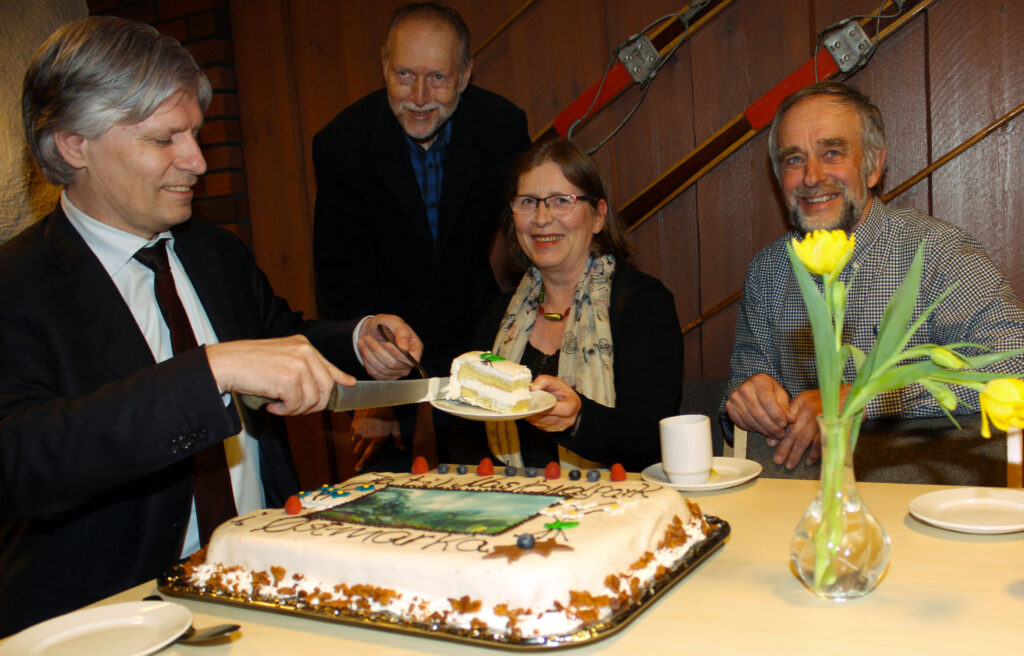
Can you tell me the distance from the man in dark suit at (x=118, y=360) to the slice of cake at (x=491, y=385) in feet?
1.27

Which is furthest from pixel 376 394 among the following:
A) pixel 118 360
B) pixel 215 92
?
pixel 215 92

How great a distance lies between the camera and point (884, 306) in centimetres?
227

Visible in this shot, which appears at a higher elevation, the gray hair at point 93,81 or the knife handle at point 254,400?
the gray hair at point 93,81

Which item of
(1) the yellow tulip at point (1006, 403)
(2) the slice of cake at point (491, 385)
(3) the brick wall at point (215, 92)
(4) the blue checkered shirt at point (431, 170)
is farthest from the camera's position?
(3) the brick wall at point (215, 92)

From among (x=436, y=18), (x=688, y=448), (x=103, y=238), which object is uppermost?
(x=436, y=18)

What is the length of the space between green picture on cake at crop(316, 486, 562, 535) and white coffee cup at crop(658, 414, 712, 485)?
341 millimetres

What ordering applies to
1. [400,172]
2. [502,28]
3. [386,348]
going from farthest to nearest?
[502,28]
[400,172]
[386,348]

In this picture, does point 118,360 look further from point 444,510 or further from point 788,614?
point 788,614

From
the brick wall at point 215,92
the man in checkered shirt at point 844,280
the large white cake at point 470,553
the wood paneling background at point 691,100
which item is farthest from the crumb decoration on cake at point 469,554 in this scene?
the brick wall at point 215,92

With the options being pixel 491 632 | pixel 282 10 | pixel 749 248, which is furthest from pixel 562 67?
pixel 491 632

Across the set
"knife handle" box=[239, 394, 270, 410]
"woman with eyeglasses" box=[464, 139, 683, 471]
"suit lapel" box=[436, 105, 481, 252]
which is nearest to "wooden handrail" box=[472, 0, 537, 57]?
"suit lapel" box=[436, 105, 481, 252]

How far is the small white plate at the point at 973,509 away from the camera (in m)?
1.31

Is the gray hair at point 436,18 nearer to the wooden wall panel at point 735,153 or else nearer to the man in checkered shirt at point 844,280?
the wooden wall panel at point 735,153

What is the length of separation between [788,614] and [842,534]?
0.13 metres
